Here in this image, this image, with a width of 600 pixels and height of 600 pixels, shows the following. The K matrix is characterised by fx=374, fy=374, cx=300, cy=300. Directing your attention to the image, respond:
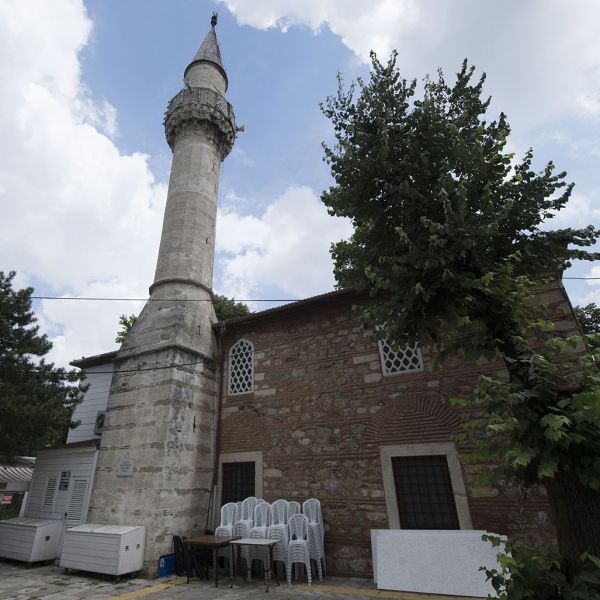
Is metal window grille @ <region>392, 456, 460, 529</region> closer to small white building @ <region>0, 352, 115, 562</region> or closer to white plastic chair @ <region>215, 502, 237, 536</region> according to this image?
white plastic chair @ <region>215, 502, 237, 536</region>

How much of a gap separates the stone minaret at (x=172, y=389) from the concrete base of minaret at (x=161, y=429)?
0.02 m

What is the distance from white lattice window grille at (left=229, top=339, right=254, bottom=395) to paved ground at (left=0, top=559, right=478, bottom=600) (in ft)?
11.2

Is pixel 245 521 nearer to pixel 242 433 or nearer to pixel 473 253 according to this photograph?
pixel 242 433

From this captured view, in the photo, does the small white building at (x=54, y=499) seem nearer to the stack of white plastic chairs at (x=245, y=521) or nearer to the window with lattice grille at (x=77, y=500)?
the window with lattice grille at (x=77, y=500)

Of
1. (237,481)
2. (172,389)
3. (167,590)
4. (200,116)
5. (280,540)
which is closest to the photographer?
(167,590)

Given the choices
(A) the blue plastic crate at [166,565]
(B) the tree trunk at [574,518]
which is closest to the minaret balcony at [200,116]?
(A) the blue plastic crate at [166,565]

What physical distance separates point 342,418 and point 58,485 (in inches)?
253

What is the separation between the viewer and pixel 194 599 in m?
4.80

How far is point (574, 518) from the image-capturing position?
3.07 meters

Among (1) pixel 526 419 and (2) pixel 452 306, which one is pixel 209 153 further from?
(1) pixel 526 419

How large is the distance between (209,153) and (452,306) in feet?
30.4

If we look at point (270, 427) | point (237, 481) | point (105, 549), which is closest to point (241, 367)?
point (270, 427)

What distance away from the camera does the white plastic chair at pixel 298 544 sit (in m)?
5.48

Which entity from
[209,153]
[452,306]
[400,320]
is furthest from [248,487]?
[209,153]
